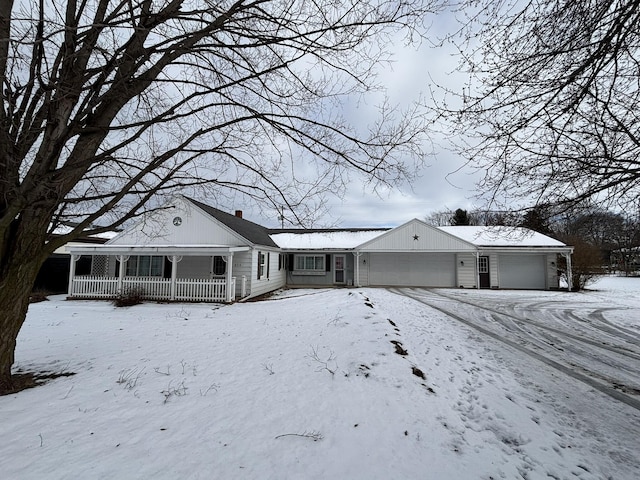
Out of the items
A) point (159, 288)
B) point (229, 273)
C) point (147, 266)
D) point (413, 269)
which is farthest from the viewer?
point (413, 269)

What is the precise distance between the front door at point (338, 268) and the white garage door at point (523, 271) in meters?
10.1

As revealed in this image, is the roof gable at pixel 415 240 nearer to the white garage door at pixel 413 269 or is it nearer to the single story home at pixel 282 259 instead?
the single story home at pixel 282 259

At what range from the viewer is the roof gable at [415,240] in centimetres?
1898

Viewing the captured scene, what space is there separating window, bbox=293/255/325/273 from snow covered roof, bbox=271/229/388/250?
0.85 meters

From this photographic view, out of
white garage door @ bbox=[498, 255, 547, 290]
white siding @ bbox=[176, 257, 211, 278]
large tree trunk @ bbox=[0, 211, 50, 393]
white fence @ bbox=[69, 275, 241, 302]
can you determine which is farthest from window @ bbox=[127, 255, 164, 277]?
white garage door @ bbox=[498, 255, 547, 290]

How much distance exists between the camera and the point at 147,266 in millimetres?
15656

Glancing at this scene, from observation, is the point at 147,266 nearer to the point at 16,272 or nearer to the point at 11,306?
the point at 11,306

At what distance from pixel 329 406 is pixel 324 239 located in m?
18.1

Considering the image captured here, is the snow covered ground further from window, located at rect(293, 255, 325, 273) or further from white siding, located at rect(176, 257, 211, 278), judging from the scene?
window, located at rect(293, 255, 325, 273)

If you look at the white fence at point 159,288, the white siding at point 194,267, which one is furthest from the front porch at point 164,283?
the white siding at point 194,267

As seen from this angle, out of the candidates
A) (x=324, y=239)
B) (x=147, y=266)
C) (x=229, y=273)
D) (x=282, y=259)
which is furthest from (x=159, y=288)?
(x=324, y=239)

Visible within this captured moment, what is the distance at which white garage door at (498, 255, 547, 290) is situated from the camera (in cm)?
1911

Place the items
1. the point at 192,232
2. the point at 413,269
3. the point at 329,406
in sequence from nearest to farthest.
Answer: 1. the point at 329,406
2. the point at 192,232
3. the point at 413,269

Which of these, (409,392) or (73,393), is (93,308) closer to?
(73,393)
